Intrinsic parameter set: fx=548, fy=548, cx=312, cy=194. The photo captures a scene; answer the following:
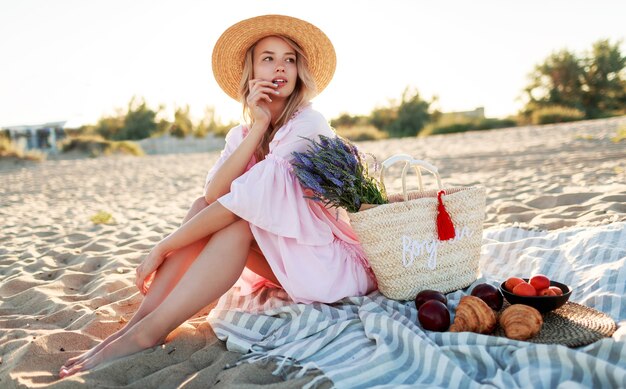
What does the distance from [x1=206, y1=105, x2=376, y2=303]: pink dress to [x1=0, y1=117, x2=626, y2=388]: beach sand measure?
17.7 inches

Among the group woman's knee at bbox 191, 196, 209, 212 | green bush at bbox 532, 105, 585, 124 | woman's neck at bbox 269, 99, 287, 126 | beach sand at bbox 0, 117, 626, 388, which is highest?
green bush at bbox 532, 105, 585, 124

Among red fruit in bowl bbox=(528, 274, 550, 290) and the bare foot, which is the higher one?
red fruit in bowl bbox=(528, 274, 550, 290)

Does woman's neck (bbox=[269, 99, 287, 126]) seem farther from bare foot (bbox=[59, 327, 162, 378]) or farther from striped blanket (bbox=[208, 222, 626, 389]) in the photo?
bare foot (bbox=[59, 327, 162, 378])

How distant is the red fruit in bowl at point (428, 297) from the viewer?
2299 millimetres

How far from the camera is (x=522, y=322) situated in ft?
6.37

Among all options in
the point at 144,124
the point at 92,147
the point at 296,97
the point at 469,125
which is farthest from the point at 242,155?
the point at 144,124

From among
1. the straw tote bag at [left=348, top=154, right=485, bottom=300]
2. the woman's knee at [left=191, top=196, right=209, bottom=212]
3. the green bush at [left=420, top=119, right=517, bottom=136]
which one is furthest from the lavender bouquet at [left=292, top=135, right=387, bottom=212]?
the green bush at [left=420, top=119, right=517, bottom=136]

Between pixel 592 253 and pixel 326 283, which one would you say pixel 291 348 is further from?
pixel 592 253

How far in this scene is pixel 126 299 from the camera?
295 cm

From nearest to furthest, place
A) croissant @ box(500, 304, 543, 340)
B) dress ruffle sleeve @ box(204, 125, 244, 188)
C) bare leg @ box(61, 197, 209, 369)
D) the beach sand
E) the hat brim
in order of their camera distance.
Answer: croissant @ box(500, 304, 543, 340) < the beach sand < bare leg @ box(61, 197, 209, 369) < the hat brim < dress ruffle sleeve @ box(204, 125, 244, 188)

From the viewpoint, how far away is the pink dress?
236cm

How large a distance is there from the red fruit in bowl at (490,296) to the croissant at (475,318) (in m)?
0.18

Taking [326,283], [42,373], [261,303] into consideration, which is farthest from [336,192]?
[42,373]

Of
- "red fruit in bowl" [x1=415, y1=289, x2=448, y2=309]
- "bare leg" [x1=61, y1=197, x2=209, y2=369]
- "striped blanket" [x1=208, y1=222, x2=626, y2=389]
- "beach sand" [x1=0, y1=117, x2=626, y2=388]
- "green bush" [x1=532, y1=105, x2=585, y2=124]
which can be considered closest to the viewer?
"striped blanket" [x1=208, y1=222, x2=626, y2=389]
